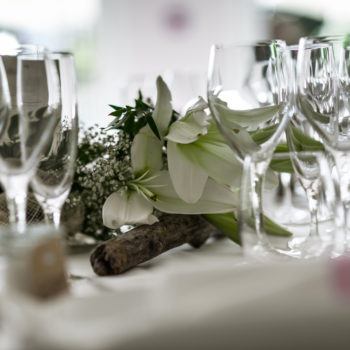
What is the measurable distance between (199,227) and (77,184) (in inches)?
7.8

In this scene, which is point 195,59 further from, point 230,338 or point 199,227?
point 230,338

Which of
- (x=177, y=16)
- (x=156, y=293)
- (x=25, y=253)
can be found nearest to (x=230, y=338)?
(x=156, y=293)

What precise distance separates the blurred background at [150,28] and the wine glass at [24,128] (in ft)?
12.0

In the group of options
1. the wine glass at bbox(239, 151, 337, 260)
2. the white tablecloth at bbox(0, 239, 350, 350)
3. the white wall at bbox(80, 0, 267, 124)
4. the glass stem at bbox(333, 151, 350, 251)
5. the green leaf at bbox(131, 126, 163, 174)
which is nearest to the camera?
the white tablecloth at bbox(0, 239, 350, 350)

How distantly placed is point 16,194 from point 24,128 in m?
0.08

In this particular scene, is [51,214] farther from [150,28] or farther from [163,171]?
[150,28]

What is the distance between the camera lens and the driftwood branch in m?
1.02

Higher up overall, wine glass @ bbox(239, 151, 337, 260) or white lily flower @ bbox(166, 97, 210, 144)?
white lily flower @ bbox(166, 97, 210, 144)

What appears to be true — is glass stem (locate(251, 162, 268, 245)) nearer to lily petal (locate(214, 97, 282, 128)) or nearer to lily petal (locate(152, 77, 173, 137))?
lily petal (locate(214, 97, 282, 128))

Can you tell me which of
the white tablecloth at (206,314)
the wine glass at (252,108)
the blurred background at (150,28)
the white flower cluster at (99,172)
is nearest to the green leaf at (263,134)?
the wine glass at (252,108)

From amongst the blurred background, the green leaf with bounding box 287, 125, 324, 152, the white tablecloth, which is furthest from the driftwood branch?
the blurred background

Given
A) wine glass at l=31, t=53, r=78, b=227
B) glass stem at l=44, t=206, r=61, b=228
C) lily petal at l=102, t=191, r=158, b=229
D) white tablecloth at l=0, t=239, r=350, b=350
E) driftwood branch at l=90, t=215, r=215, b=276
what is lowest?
driftwood branch at l=90, t=215, r=215, b=276

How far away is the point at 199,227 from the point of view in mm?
1207

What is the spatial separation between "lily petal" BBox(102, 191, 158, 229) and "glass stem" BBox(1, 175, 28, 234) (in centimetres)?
20
